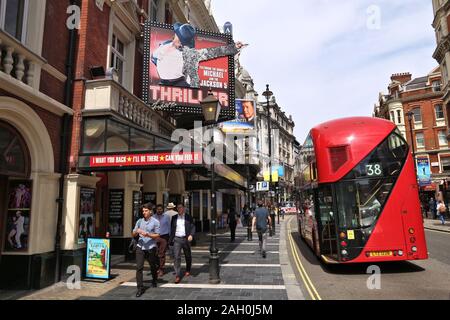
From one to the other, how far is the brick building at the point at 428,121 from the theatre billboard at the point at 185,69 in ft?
109

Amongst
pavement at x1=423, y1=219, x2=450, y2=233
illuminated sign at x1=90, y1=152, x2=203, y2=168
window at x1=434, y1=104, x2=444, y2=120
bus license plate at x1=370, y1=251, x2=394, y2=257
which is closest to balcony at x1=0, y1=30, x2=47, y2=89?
illuminated sign at x1=90, y1=152, x2=203, y2=168

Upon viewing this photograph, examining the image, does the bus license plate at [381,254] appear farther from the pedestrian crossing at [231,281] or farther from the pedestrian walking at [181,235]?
the pedestrian walking at [181,235]

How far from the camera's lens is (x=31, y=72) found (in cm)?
721

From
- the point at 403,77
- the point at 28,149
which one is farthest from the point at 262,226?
the point at 403,77

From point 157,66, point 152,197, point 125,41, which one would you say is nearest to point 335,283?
point 152,197

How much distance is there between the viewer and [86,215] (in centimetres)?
873

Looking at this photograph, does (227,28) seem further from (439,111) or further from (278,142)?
(278,142)

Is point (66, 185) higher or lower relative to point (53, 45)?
lower

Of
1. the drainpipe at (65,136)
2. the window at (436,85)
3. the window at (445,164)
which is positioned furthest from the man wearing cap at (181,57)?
the window at (436,85)

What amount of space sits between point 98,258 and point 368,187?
6.88 metres

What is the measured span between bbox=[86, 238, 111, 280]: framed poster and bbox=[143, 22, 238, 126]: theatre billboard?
6.17 m

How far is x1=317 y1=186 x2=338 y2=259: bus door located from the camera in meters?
8.48

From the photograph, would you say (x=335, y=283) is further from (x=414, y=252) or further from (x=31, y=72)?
(x=31, y=72)

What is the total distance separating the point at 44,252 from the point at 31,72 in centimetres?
407
